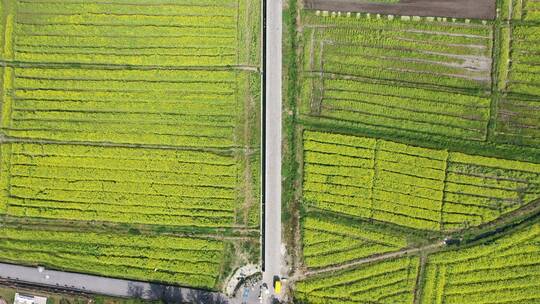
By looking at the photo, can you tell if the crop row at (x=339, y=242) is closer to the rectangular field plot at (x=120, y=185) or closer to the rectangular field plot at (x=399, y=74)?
the rectangular field plot at (x=120, y=185)

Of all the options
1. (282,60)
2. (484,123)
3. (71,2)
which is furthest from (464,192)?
(71,2)

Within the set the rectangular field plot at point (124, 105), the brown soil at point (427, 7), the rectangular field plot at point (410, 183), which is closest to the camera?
the rectangular field plot at point (410, 183)

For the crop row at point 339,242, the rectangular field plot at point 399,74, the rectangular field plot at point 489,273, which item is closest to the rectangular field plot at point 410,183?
the crop row at point 339,242

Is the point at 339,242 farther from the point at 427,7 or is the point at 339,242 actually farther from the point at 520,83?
the point at 427,7

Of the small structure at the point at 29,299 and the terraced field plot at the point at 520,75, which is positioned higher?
the terraced field plot at the point at 520,75

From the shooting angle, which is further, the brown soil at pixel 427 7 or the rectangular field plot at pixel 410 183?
the brown soil at pixel 427 7

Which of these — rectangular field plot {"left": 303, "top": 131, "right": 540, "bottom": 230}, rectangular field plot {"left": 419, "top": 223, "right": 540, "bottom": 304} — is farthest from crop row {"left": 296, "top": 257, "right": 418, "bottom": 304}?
rectangular field plot {"left": 303, "top": 131, "right": 540, "bottom": 230}
